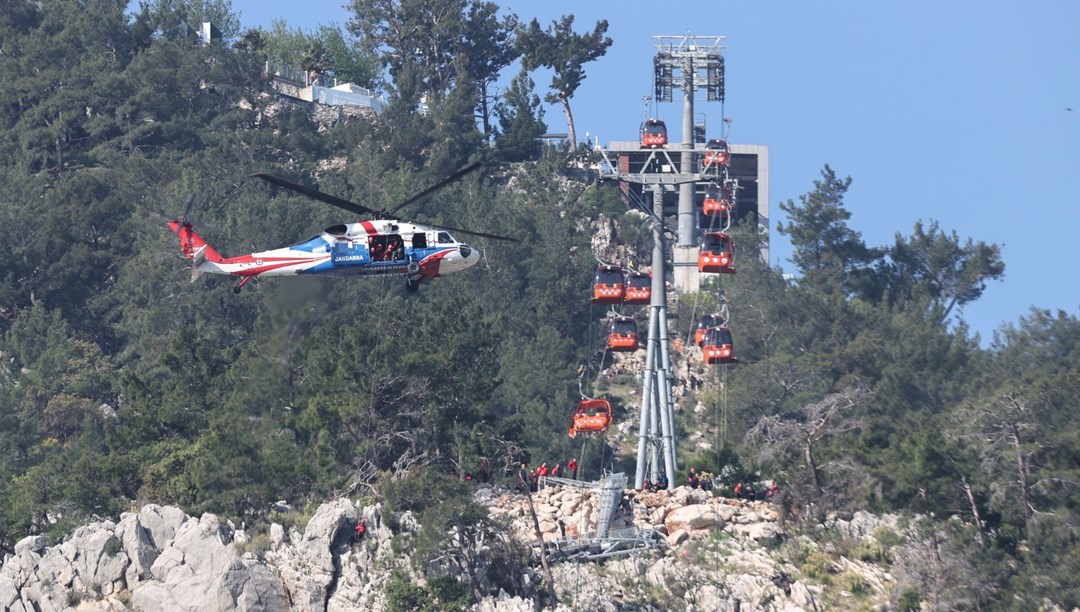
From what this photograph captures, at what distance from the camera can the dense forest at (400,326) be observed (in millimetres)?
66562

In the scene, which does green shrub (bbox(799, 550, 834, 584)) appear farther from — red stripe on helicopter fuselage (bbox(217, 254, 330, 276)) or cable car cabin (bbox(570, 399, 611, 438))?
red stripe on helicopter fuselage (bbox(217, 254, 330, 276))

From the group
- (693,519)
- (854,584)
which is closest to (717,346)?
(693,519)

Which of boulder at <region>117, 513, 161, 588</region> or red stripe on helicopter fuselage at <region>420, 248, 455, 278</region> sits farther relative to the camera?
boulder at <region>117, 513, 161, 588</region>

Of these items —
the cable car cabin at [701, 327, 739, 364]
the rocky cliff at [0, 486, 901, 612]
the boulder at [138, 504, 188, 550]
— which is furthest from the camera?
the cable car cabin at [701, 327, 739, 364]

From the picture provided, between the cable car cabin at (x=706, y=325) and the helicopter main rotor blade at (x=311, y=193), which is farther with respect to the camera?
the cable car cabin at (x=706, y=325)

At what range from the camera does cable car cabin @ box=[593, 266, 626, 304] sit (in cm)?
7419

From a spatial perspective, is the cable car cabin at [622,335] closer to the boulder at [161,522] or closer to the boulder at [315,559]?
the boulder at [315,559]

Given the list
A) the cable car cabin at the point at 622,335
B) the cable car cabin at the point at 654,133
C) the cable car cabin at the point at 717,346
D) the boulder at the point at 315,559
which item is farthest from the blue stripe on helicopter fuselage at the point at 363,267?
the cable car cabin at the point at 654,133

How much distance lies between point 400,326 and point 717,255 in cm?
1113

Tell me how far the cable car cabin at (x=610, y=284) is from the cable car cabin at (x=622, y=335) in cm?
139

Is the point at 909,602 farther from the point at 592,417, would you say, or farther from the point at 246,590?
the point at 246,590

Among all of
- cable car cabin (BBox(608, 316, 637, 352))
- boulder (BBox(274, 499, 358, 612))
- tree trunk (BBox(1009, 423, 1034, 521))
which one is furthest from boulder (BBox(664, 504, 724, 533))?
cable car cabin (BBox(608, 316, 637, 352))

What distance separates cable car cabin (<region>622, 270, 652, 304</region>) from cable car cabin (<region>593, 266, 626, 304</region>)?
27 cm

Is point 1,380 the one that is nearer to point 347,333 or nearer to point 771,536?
point 347,333
